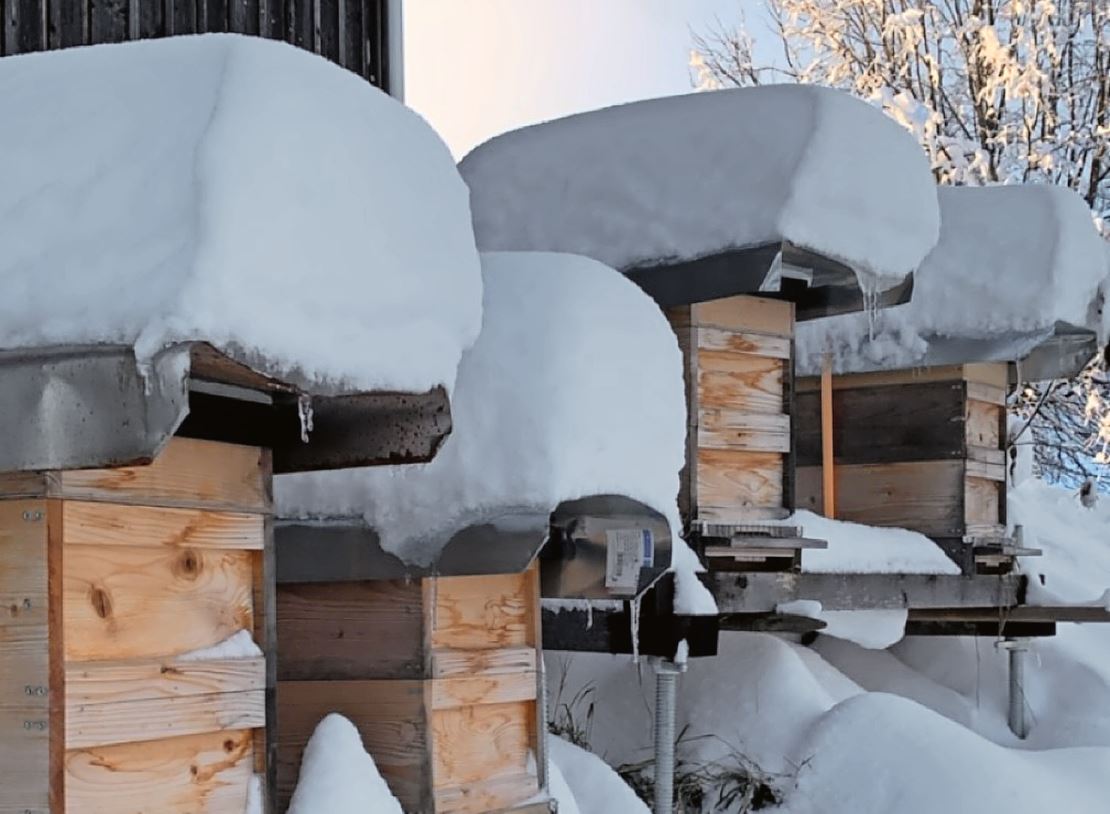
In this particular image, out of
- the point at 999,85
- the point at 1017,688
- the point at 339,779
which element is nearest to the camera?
the point at 339,779

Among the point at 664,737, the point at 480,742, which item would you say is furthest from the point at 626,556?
the point at 664,737

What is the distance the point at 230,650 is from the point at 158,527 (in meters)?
0.36

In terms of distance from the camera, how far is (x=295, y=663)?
16.3ft

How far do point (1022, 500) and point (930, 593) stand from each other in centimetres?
→ 651

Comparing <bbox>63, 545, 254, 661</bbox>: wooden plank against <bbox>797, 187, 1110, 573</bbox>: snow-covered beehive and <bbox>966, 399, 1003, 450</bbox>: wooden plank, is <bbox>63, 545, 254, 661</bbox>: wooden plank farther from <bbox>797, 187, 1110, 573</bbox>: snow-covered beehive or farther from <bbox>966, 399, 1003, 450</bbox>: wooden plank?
<bbox>966, 399, 1003, 450</bbox>: wooden plank

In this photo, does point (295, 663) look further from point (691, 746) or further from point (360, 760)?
point (691, 746)

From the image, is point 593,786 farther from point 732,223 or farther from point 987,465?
point 987,465

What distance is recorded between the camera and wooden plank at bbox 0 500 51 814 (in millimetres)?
3078

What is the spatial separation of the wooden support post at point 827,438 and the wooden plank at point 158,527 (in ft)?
18.7

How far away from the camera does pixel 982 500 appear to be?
917cm

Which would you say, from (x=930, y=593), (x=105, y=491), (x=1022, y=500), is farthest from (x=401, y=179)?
(x=1022, y=500)

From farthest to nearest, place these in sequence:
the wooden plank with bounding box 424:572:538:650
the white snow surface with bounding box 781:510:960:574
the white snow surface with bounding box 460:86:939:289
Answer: the white snow surface with bounding box 781:510:960:574 < the white snow surface with bounding box 460:86:939:289 < the wooden plank with bounding box 424:572:538:650

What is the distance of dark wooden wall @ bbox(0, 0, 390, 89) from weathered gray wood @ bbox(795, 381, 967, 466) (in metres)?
3.24

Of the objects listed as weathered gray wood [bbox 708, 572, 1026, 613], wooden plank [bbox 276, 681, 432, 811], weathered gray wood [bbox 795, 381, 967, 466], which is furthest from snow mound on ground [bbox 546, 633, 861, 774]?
wooden plank [bbox 276, 681, 432, 811]
